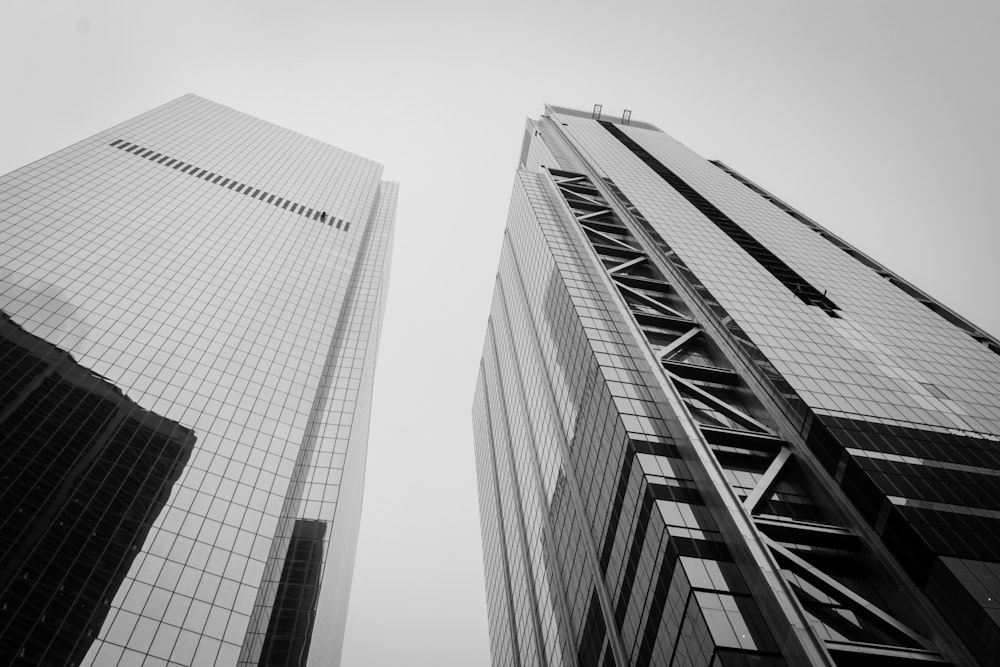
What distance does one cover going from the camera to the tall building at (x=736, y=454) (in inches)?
1083

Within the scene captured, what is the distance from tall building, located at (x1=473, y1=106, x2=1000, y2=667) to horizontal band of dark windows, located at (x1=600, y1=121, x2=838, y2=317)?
0.40 meters

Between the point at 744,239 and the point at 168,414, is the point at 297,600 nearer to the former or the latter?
the point at 168,414

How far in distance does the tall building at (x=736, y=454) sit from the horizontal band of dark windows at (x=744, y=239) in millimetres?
404

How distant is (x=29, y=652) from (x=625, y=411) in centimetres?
3700

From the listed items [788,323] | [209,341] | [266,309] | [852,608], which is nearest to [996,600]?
[852,608]

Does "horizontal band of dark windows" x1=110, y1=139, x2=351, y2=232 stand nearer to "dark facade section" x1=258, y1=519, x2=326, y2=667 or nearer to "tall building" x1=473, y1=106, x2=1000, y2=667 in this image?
"tall building" x1=473, y1=106, x2=1000, y2=667

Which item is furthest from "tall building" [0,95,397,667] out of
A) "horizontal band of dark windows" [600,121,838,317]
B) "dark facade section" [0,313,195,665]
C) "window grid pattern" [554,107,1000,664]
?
"horizontal band of dark windows" [600,121,838,317]

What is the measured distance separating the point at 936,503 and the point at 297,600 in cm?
3968

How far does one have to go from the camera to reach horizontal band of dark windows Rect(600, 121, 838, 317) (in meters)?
53.8

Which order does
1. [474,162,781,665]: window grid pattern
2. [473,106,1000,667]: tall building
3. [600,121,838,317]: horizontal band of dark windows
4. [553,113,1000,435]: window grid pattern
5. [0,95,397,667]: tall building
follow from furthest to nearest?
[600,121,838,317]: horizontal band of dark windows, [553,113,1000,435]: window grid pattern, [0,95,397,667]: tall building, [474,162,781,665]: window grid pattern, [473,106,1000,667]: tall building

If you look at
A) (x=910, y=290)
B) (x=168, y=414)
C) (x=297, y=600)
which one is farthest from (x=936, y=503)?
(x=168, y=414)

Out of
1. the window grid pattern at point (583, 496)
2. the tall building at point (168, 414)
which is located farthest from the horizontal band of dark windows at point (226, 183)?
the window grid pattern at point (583, 496)

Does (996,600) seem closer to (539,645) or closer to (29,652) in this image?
(539,645)

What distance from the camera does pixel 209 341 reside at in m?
58.8
